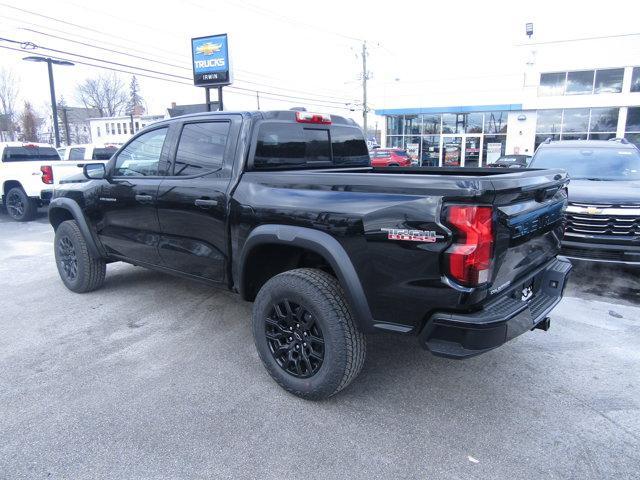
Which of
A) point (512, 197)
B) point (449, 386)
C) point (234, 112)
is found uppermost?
point (234, 112)

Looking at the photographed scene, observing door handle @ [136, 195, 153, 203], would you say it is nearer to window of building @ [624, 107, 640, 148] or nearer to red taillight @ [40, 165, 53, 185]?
red taillight @ [40, 165, 53, 185]

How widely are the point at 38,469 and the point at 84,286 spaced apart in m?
3.05

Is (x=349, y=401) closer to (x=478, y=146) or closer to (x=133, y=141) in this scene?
(x=133, y=141)

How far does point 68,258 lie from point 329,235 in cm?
393

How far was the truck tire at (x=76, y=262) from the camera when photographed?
5.06m

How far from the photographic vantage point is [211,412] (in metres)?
2.98

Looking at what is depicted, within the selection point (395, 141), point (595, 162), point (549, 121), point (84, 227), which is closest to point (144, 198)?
point (84, 227)

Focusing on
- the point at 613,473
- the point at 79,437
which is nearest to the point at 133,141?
the point at 79,437

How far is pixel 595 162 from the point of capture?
691 centimetres

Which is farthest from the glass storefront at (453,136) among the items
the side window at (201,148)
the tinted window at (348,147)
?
the side window at (201,148)

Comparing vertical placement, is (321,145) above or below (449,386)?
above

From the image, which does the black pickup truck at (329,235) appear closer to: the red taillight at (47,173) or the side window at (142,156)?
the side window at (142,156)

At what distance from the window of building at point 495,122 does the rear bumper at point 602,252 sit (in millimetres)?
21879

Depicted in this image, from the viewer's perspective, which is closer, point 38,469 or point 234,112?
point 38,469
